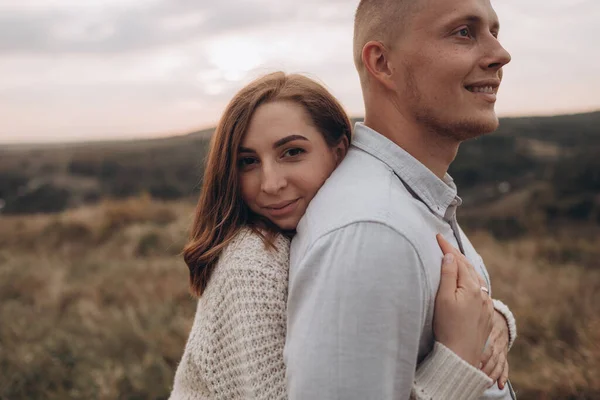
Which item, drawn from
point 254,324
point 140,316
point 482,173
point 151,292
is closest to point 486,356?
point 254,324

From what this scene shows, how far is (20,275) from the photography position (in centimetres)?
933

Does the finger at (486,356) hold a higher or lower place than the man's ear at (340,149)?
lower

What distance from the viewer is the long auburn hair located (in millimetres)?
2139

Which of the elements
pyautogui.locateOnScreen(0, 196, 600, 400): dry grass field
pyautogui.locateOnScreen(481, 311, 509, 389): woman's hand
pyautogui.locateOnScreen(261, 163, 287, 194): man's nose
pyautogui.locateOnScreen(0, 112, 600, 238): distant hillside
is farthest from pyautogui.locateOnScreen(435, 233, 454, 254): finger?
pyautogui.locateOnScreen(0, 112, 600, 238): distant hillside

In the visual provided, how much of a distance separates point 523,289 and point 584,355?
2366 mm

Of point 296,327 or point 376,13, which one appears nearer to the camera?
point 296,327

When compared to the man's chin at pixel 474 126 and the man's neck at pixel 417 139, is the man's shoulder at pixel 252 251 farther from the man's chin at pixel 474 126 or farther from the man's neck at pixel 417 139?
the man's chin at pixel 474 126

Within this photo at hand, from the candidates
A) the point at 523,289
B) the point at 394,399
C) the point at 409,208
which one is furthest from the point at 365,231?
the point at 523,289

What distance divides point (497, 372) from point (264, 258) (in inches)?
32.5


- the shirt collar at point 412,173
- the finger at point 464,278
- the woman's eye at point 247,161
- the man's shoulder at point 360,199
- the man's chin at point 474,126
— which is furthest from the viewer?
the woman's eye at point 247,161

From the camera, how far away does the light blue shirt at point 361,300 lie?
4.79 ft

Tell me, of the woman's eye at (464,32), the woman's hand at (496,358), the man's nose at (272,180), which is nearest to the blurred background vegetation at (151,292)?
the man's nose at (272,180)

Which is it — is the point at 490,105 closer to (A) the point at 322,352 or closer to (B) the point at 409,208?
(B) the point at 409,208

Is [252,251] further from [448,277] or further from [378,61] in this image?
[378,61]
